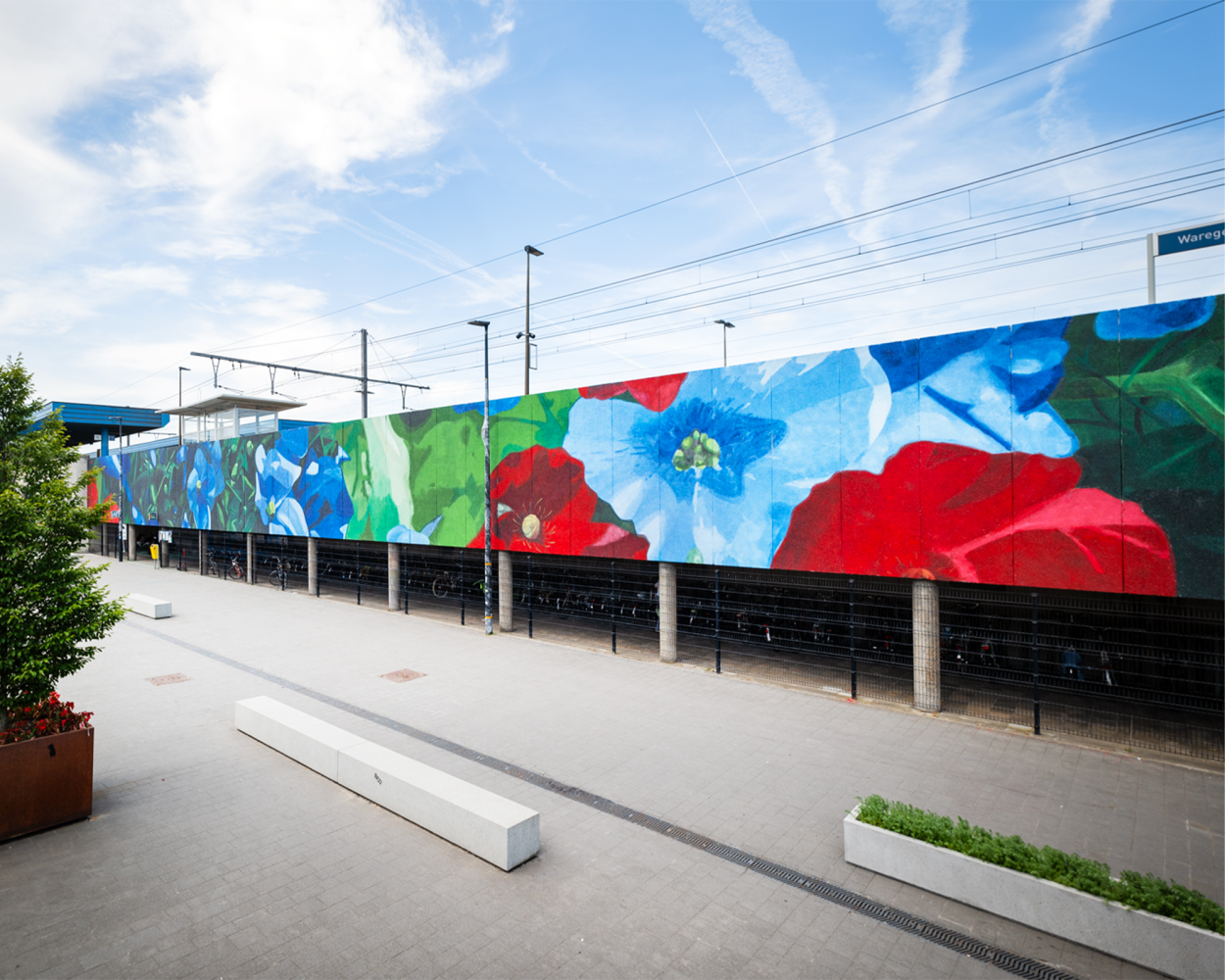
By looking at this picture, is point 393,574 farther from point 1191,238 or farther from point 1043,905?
point 1191,238

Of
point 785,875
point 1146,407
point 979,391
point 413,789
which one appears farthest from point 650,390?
point 785,875

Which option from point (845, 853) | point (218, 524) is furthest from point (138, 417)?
point (845, 853)

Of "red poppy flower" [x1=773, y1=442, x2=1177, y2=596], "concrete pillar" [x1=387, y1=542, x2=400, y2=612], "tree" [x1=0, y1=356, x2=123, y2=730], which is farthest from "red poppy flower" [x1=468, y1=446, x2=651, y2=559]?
"tree" [x1=0, y1=356, x2=123, y2=730]

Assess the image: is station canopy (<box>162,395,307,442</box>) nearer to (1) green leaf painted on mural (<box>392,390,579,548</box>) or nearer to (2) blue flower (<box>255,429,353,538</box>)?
(2) blue flower (<box>255,429,353,538</box>)

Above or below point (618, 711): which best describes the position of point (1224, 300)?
above

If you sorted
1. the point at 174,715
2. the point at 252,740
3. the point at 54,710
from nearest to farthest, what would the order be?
1. the point at 54,710
2. the point at 252,740
3. the point at 174,715

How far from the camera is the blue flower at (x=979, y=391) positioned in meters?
10.7

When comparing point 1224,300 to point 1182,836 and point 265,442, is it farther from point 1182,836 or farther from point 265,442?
point 265,442

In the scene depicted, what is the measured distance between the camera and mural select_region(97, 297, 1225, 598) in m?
9.72

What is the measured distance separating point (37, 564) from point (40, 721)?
1.83m

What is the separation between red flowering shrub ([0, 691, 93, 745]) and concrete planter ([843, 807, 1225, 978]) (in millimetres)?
8849

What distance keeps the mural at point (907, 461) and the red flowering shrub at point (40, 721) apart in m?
10.8

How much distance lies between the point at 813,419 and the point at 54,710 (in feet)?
41.3

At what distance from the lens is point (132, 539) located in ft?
145
